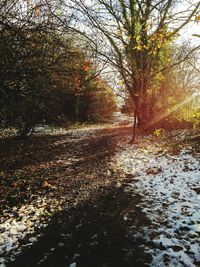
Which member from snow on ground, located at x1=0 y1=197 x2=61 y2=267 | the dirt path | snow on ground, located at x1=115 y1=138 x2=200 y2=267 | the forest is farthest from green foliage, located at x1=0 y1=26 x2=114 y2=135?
snow on ground, located at x1=115 y1=138 x2=200 y2=267

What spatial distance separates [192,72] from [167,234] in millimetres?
29714

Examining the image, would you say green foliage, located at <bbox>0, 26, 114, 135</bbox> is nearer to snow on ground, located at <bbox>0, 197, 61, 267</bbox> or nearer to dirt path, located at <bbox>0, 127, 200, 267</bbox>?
dirt path, located at <bbox>0, 127, 200, 267</bbox>

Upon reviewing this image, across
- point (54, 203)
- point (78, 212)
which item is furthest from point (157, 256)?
point (54, 203)

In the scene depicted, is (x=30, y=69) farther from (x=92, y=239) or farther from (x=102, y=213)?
(x=92, y=239)

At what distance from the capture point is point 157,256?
4.02m

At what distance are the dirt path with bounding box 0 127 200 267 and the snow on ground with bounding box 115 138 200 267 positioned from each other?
14mm

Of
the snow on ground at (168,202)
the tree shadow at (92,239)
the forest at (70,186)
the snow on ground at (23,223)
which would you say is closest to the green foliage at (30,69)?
the forest at (70,186)

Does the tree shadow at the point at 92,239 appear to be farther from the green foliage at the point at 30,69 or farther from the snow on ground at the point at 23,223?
the green foliage at the point at 30,69

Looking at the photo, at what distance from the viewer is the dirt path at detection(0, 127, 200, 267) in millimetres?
4094

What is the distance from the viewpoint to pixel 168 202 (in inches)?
243

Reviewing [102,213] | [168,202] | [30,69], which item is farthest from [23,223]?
[30,69]

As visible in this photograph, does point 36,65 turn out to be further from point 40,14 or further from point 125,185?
point 125,185

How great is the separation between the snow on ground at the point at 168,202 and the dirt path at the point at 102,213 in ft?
0.05

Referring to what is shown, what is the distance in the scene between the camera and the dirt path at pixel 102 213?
13.4ft
